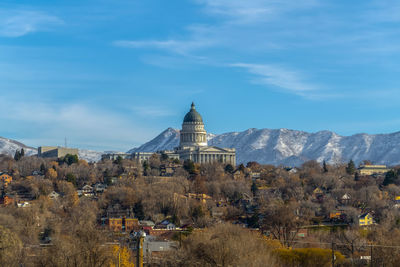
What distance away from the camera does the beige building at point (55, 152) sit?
155500mm

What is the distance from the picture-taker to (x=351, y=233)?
74.0 meters

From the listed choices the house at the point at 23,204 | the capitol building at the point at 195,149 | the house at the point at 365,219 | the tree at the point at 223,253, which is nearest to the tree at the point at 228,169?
the capitol building at the point at 195,149

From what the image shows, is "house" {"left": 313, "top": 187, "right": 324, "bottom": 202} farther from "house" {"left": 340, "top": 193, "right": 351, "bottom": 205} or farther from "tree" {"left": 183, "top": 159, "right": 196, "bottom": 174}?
"tree" {"left": 183, "top": 159, "right": 196, "bottom": 174}

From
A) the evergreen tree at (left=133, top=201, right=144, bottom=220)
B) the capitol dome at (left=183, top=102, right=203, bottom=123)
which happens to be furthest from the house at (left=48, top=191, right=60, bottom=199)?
the capitol dome at (left=183, top=102, right=203, bottom=123)

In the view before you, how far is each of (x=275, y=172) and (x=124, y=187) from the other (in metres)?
34.4

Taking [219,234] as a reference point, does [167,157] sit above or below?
above

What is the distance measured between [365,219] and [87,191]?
41.0m

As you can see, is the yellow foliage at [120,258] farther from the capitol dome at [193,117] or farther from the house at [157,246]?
the capitol dome at [193,117]

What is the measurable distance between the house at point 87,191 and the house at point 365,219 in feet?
125

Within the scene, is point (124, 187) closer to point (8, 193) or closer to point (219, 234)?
point (8, 193)

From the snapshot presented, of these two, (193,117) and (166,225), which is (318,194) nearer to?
(166,225)

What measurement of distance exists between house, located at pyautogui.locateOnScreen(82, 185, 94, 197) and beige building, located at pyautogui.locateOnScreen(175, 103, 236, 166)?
141 ft

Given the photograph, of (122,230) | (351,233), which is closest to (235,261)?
(351,233)

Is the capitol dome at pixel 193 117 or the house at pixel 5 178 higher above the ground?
the capitol dome at pixel 193 117
